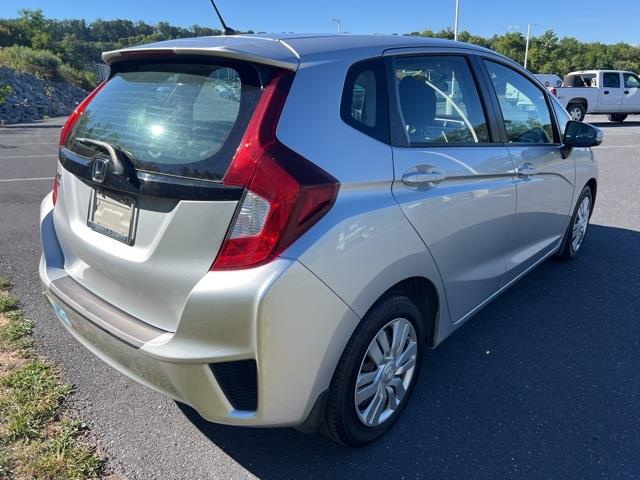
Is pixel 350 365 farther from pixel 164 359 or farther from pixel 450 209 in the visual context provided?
pixel 450 209

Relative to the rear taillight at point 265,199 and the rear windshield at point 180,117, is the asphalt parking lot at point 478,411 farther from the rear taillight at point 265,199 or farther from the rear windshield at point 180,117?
the rear windshield at point 180,117

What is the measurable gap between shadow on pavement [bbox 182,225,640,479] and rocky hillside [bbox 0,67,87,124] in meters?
21.9

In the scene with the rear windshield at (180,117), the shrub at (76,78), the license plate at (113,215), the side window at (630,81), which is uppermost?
the shrub at (76,78)

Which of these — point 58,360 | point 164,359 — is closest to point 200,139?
point 164,359

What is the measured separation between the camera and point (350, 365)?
2.10 meters

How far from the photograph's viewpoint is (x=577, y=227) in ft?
15.4

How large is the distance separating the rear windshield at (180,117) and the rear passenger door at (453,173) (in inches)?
28.3

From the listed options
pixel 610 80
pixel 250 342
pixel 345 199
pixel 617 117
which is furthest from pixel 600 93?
pixel 250 342

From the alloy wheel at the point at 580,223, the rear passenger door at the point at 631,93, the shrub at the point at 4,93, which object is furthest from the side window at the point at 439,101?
the shrub at the point at 4,93

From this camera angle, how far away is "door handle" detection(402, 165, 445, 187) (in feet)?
7.37

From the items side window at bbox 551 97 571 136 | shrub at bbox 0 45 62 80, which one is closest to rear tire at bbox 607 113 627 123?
side window at bbox 551 97 571 136

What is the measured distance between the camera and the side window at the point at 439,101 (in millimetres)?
2424

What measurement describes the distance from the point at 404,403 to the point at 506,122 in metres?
1.80

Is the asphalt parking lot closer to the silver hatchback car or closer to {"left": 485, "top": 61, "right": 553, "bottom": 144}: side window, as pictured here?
the silver hatchback car
